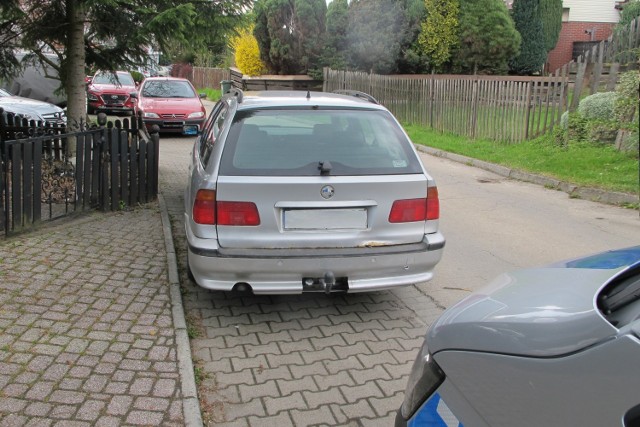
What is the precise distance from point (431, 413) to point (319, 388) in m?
1.87

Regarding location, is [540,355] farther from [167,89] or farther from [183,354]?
[167,89]

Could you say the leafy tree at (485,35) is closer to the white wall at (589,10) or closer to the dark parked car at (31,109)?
the white wall at (589,10)

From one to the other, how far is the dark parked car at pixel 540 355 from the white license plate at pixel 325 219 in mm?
2157

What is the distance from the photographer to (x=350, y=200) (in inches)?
164

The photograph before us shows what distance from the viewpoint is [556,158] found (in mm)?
11609

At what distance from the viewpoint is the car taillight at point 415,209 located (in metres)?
4.27

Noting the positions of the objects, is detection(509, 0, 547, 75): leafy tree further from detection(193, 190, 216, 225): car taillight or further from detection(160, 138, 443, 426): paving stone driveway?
detection(193, 190, 216, 225): car taillight

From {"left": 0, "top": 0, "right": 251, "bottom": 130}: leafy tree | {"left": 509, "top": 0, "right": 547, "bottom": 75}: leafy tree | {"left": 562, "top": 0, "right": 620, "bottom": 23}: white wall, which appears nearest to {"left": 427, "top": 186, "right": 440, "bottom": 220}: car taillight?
{"left": 0, "top": 0, "right": 251, "bottom": 130}: leafy tree

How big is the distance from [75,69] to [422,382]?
8326 mm

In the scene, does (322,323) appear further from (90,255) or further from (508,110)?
(508,110)

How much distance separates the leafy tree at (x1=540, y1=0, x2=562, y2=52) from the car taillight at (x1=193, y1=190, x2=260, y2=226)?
2850 centimetres

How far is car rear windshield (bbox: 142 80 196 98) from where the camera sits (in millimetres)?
16375

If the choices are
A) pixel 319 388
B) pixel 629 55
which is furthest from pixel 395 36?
pixel 319 388

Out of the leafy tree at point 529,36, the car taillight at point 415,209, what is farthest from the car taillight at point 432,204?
the leafy tree at point 529,36
